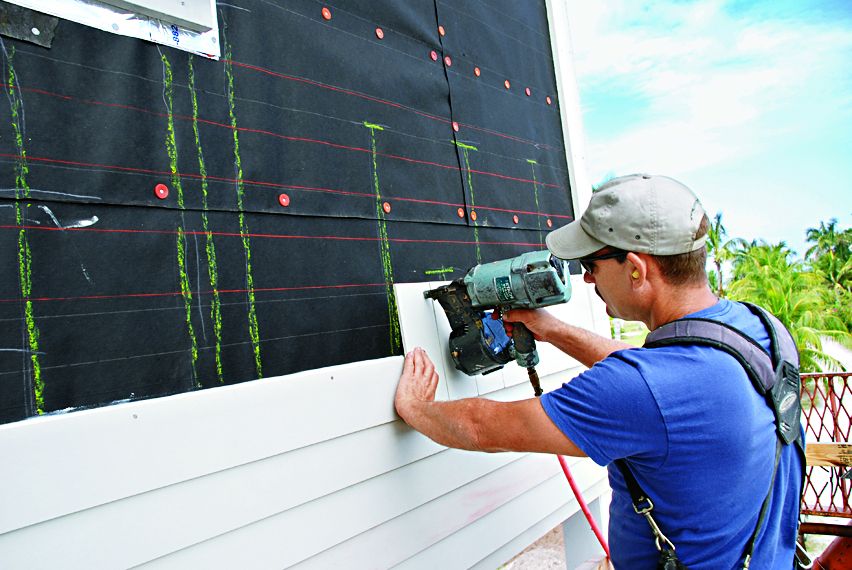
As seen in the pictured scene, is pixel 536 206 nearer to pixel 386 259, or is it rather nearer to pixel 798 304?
pixel 386 259

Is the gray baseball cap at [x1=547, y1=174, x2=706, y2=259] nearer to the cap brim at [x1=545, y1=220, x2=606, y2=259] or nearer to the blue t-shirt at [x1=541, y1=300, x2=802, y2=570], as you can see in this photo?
the cap brim at [x1=545, y1=220, x2=606, y2=259]

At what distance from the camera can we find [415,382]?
176 cm

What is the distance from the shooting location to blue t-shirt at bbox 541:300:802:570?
116cm

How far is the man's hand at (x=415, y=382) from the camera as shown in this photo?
5.62 ft

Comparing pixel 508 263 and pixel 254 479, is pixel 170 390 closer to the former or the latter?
pixel 254 479

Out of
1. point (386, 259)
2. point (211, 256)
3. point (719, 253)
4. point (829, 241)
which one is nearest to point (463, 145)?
point (386, 259)

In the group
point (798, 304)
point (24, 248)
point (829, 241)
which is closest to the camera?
point (24, 248)

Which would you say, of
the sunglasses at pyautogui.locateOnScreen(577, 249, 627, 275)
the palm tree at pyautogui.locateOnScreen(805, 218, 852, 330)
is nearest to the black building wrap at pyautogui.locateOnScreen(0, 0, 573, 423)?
the sunglasses at pyautogui.locateOnScreen(577, 249, 627, 275)

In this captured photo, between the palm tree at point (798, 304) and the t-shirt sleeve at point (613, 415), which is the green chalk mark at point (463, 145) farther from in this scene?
the palm tree at point (798, 304)

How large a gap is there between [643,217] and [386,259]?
2.76ft

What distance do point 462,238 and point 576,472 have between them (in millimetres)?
1274

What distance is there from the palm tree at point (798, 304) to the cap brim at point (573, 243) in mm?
13468

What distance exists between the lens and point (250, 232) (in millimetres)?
1497

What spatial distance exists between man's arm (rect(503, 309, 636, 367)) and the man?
32cm
